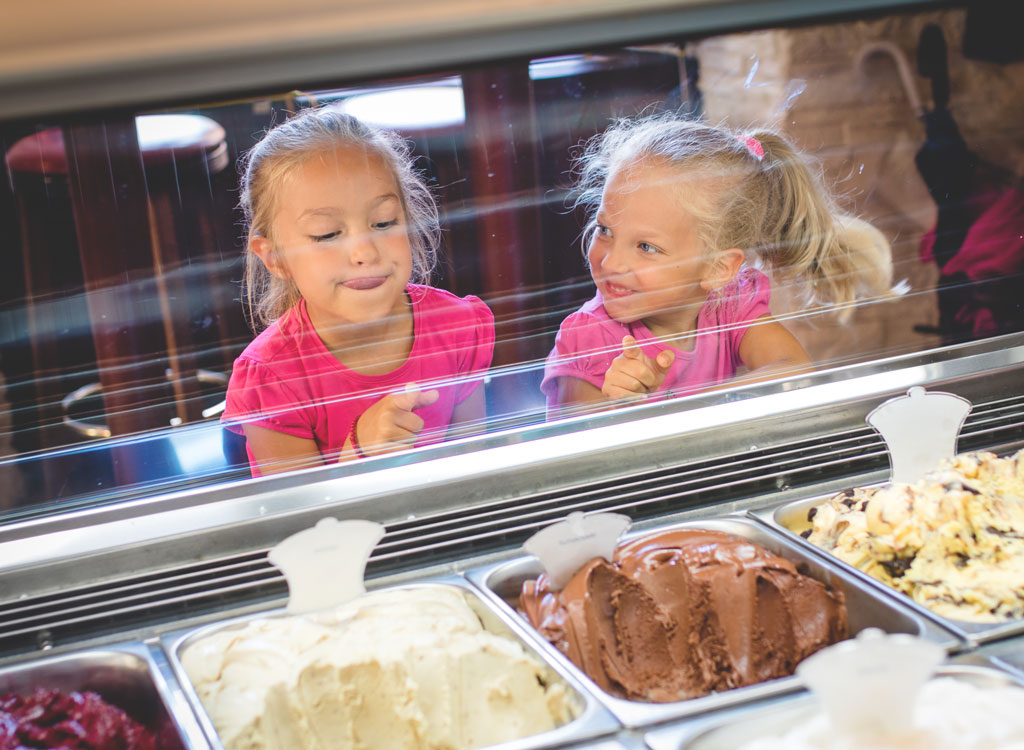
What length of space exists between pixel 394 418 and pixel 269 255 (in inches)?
14.1

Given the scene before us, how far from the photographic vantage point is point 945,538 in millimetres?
1378

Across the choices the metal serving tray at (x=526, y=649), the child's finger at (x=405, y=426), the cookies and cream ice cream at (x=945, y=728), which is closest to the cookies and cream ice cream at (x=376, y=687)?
the metal serving tray at (x=526, y=649)

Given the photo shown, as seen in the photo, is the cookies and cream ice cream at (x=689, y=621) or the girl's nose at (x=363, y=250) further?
the girl's nose at (x=363, y=250)

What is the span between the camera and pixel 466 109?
146 centimetres

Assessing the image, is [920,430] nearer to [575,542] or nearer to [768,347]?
[768,347]

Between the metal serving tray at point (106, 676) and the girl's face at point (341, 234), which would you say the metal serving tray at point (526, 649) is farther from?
the girl's face at point (341, 234)

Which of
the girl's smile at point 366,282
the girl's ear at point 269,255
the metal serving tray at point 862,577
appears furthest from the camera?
the girl's smile at point 366,282

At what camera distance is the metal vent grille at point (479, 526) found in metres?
1.31

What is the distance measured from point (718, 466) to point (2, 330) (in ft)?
3.83

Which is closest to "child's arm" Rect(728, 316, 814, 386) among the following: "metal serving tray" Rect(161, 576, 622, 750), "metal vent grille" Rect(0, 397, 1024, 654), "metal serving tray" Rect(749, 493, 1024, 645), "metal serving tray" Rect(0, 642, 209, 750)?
"metal vent grille" Rect(0, 397, 1024, 654)

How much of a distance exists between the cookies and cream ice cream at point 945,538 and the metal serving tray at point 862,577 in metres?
0.03

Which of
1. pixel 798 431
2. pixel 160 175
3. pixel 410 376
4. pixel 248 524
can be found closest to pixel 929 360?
pixel 798 431

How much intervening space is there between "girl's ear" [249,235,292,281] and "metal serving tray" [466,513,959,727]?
1.92 feet

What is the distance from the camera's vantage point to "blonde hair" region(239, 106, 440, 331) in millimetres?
1383
